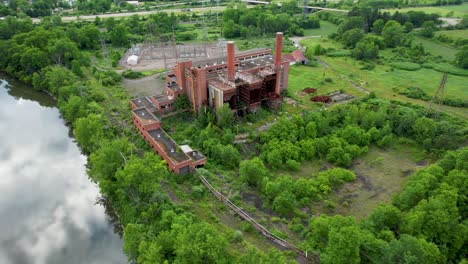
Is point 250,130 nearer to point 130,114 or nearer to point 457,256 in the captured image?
point 130,114

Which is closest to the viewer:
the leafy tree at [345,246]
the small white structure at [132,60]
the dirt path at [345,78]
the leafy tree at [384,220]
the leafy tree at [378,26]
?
the leafy tree at [345,246]

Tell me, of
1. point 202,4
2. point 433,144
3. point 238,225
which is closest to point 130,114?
point 238,225

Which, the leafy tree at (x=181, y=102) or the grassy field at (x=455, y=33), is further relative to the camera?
the grassy field at (x=455, y=33)

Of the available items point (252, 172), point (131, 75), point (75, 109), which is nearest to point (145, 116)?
point (75, 109)

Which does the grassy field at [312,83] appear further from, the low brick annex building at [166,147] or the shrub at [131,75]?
the shrub at [131,75]

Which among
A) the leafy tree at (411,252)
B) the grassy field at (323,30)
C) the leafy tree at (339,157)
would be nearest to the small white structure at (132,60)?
the leafy tree at (339,157)

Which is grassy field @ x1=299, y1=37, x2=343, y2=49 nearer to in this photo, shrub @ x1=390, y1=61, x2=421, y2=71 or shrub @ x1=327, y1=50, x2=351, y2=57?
shrub @ x1=327, y1=50, x2=351, y2=57
